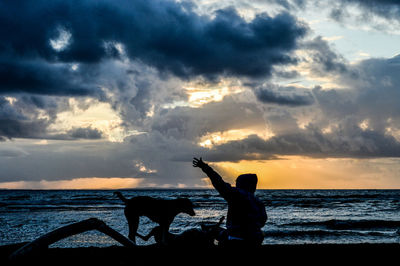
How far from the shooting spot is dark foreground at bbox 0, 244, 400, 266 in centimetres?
525

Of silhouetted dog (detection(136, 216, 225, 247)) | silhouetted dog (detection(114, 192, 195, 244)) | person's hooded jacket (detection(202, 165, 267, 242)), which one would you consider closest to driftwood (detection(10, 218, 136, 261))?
person's hooded jacket (detection(202, 165, 267, 242))

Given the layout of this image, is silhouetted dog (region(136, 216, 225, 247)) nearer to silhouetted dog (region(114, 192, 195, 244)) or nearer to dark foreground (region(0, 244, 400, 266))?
dark foreground (region(0, 244, 400, 266))

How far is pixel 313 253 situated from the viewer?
Answer: 27.6 feet

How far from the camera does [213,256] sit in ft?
18.7

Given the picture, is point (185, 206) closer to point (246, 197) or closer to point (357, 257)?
point (246, 197)

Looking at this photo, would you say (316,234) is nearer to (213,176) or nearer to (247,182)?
(247,182)

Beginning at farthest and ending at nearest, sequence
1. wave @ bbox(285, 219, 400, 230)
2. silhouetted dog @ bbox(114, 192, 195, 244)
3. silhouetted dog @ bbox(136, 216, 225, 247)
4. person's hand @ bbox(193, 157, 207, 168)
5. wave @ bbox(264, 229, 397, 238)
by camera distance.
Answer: wave @ bbox(285, 219, 400, 230), wave @ bbox(264, 229, 397, 238), silhouetted dog @ bbox(114, 192, 195, 244), silhouetted dog @ bbox(136, 216, 225, 247), person's hand @ bbox(193, 157, 207, 168)

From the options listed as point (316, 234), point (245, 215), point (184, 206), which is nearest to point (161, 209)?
point (184, 206)

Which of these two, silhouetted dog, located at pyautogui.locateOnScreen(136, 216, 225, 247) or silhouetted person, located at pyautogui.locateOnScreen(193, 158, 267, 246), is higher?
silhouetted person, located at pyautogui.locateOnScreen(193, 158, 267, 246)

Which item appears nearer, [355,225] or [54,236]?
[54,236]

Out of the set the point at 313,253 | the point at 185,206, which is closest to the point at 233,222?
the point at 185,206

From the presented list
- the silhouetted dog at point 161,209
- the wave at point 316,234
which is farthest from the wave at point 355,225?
the silhouetted dog at point 161,209

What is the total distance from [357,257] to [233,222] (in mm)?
4245

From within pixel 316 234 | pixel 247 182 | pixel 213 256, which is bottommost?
pixel 316 234
